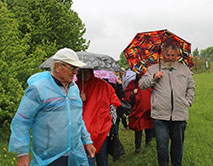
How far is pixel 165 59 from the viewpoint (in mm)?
4152

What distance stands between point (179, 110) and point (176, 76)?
542mm

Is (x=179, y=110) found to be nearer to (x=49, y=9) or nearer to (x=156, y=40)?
(x=156, y=40)

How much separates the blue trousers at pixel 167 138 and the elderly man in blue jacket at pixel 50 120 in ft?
6.02

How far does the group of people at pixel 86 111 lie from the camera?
228cm

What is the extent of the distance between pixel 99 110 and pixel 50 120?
1.57 meters

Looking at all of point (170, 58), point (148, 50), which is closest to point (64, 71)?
point (170, 58)

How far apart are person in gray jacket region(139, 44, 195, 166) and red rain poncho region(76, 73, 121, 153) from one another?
0.69m

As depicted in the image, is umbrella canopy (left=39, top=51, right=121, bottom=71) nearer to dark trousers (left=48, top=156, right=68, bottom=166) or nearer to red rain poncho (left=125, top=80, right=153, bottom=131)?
dark trousers (left=48, top=156, right=68, bottom=166)

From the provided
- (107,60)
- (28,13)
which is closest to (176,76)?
(107,60)

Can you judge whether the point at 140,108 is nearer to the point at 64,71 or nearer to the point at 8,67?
the point at 8,67

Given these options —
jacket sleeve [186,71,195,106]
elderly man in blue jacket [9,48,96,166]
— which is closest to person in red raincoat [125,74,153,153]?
jacket sleeve [186,71,195,106]

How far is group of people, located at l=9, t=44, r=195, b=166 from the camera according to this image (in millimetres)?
2275

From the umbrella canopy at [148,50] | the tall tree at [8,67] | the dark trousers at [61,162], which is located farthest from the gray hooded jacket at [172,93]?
the tall tree at [8,67]

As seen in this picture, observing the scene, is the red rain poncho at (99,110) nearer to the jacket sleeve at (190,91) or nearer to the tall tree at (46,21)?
the jacket sleeve at (190,91)
